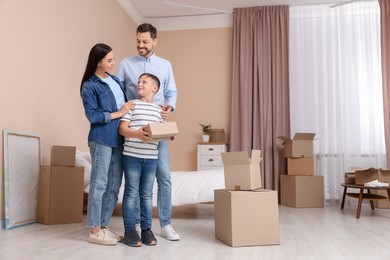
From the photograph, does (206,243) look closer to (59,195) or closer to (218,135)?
(59,195)

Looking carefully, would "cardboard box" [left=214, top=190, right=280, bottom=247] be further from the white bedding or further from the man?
the white bedding

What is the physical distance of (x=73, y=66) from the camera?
4059mm

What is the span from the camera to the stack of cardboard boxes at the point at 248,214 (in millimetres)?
2322

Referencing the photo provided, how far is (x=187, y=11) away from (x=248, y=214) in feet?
13.5

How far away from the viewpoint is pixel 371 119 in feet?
16.8

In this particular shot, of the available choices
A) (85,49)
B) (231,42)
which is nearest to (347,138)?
(231,42)

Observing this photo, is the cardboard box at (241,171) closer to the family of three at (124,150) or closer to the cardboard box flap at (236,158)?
the cardboard box flap at (236,158)

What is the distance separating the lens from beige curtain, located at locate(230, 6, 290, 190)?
17.6 ft

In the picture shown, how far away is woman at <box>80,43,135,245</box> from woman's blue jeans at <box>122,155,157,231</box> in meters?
0.11

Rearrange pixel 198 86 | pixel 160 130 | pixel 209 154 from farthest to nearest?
pixel 198 86 → pixel 209 154 → pixel 160 130

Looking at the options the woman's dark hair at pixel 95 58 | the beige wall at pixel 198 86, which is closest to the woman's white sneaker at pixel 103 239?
the woman's dark hair at pixel 95 58

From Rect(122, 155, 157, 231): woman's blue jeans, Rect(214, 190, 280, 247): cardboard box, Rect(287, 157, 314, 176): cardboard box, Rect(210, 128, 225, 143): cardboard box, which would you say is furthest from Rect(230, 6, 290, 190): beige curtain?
Rect(122, 155, 157, 231): woman's blue jeans

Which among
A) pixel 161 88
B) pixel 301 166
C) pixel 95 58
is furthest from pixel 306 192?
pixel 95 58

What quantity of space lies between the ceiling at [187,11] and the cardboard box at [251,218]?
12.1ft
